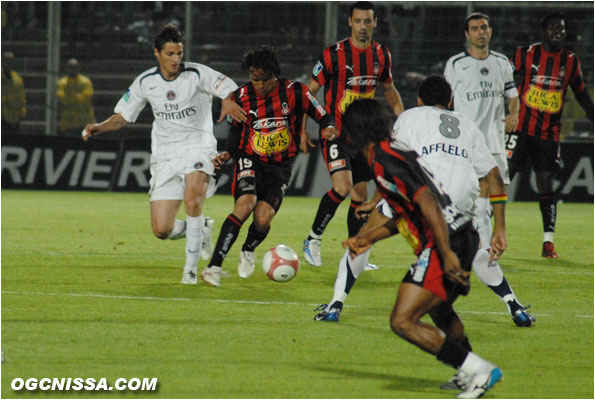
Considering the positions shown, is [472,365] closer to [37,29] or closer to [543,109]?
[543,109]

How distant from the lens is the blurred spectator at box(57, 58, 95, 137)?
19.7m

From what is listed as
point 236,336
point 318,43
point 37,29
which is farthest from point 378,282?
point 37,29

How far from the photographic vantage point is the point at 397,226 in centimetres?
543

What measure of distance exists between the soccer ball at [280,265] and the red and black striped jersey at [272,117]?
99 cm

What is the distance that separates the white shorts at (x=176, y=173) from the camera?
8656 mm

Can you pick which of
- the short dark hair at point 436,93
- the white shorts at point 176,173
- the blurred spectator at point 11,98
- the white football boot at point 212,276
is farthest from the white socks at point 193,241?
the blurred spectator at point 11,98

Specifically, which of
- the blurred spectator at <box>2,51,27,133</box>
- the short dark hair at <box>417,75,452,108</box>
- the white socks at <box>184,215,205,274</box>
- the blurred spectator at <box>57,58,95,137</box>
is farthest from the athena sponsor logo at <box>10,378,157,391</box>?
the blurred spectator at <box>2,51,27,133</box>

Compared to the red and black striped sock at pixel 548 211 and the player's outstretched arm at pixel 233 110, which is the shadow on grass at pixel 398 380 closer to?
the player's outstretched arm at pixel 233 110

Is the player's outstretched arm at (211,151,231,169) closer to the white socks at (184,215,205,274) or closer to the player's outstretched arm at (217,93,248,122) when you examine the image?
the player's outstretched arm at (217,93,248,122)

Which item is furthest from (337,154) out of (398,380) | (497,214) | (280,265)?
(398,380)

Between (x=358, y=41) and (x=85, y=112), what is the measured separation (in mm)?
11326

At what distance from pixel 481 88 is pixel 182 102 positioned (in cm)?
306

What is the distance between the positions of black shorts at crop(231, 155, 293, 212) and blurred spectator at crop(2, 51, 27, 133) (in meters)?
11.8

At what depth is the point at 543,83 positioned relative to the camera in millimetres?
11109
